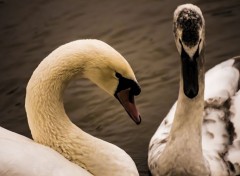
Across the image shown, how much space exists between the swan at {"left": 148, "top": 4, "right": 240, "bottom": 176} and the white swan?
412mm

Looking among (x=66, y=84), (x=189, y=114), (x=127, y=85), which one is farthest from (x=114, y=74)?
(x=189, y=114)

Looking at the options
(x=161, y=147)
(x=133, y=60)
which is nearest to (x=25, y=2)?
(x=133, y=60)

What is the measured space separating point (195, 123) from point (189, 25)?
77cm

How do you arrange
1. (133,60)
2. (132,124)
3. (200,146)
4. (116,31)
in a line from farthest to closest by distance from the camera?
(116,31)
(133,60)
(132,124)
(200,146)

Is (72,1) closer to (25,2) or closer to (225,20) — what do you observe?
(25,2)

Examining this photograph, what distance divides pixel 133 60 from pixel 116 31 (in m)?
0.69

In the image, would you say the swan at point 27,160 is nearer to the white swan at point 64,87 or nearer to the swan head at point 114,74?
the white swan at point 64,87

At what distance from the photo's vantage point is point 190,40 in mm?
3461

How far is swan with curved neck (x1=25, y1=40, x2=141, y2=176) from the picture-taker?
10.7 ft

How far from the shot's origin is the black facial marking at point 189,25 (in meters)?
3.46

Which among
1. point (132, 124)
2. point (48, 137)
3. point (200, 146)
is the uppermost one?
point (48, 137)

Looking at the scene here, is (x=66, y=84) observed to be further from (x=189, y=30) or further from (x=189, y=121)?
(x=189, y=121)

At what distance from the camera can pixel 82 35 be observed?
661 centimetres

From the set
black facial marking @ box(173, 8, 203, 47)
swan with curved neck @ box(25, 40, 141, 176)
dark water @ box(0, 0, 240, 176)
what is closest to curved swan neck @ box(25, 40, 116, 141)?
swan with curved neck @ box(25, 40, 141, 176)
